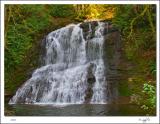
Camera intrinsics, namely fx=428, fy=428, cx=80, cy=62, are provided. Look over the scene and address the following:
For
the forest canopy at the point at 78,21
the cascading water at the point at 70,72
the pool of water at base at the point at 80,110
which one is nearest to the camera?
the pool of water at base at the point at 80,110

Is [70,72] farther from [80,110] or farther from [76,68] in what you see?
[80,110]

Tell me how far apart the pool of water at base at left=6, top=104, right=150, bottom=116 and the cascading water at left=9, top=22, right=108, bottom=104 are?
0.47 feet

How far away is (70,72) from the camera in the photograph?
3959 mm

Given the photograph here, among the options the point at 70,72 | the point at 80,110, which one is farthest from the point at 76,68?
the point at 80,110

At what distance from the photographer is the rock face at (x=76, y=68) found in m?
3.79

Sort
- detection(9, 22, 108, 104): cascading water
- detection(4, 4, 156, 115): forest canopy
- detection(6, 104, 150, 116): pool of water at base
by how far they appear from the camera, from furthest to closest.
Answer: detection(9, 22, 108, 104): cascading water
detection(4, 4, 156, 115): forest canopy
detection(6, 104, 150, 116): pool of water at base

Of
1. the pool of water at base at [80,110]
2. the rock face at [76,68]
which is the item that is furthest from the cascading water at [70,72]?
the pool of water at base at [80,110]

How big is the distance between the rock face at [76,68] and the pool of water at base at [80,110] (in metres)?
0.16

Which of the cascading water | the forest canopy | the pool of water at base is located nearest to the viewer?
the pool of water at base

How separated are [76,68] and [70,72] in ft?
0.50

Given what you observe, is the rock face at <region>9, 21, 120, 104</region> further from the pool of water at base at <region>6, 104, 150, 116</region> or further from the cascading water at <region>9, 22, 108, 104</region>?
the pool of water at base at <region>6, 104, 150, 116</region>

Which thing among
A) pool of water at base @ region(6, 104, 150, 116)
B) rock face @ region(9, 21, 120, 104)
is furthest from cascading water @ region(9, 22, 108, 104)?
pool of water at base @ region(6, 104, 150, 116)

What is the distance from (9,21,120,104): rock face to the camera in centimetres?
379

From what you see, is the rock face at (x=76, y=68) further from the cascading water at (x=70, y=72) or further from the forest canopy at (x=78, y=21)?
the forest canopy at (x=78, y=21)
